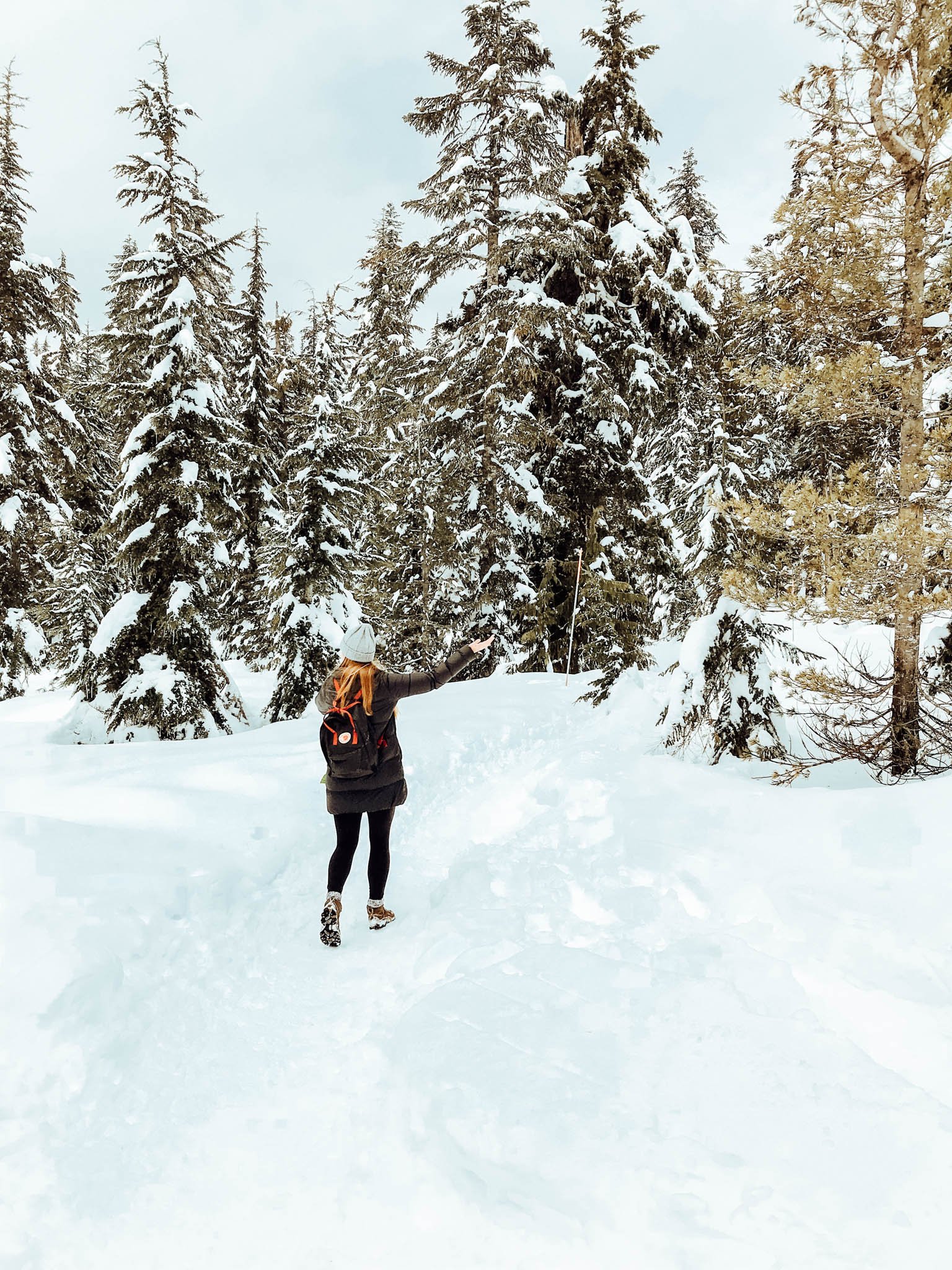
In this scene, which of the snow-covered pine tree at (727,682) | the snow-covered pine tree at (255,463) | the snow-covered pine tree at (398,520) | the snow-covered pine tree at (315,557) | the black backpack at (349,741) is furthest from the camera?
the snow-covered pine tree at (255,463)

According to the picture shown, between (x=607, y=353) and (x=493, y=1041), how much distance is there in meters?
13.2

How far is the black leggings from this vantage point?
5.06m

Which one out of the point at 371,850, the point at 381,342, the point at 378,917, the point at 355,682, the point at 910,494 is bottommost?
the point at 378,917

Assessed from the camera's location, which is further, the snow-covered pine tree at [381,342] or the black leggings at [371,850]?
the snow-covered pine tree at [381,342]

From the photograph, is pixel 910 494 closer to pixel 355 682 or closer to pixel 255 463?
pixel 355 682

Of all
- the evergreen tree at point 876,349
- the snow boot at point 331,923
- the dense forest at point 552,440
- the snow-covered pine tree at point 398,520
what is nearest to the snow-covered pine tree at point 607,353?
the dense forest at point 552,440

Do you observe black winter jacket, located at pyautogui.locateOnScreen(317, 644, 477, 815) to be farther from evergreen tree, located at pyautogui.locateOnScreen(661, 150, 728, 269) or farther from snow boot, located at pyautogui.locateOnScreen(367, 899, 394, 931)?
evergreen tree, located at pyautogui.locateOnScreen(661, 150, 728, 269)

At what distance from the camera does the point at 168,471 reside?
42.1 ft

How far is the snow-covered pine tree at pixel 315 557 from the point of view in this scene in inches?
626

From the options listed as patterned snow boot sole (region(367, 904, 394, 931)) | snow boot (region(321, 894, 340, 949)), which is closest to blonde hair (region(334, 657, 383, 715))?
snow boot (region(321, 894, 340, 949))

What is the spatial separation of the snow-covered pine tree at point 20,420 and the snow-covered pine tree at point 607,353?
11017 millimetres

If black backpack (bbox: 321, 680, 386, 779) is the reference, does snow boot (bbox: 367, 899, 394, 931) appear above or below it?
below

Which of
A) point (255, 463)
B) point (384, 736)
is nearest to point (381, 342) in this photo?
point (255, 463)

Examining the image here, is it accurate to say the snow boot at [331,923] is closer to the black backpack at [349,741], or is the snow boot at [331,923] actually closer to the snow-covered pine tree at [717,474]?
the black backpack at [349,741]
